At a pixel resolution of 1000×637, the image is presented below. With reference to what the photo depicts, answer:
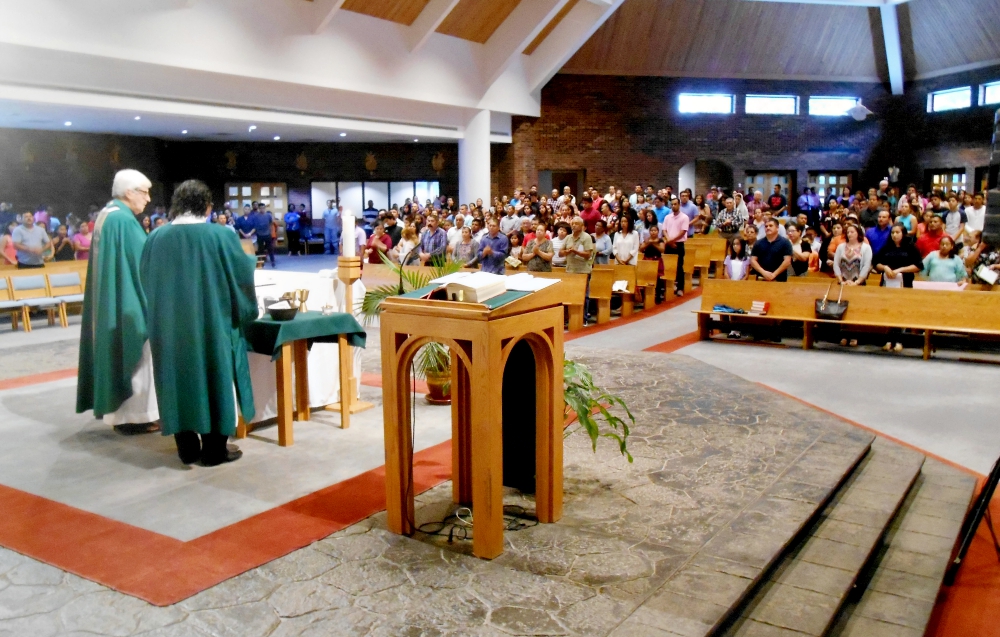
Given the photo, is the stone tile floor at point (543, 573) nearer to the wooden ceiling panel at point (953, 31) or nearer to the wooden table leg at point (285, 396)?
the wooden table leg at point (285, 396)

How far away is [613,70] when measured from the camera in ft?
67.3

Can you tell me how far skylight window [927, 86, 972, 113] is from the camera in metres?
19.6

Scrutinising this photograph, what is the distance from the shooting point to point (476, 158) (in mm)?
18297

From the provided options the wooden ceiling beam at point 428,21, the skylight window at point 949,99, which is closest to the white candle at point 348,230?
the wooden ceiling beam at point 428,21

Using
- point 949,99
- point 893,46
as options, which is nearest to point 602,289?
point 893,46

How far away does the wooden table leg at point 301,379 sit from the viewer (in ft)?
16.5

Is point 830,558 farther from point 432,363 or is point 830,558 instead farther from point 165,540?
point 432,363

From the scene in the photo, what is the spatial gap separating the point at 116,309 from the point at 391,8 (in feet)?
37.6

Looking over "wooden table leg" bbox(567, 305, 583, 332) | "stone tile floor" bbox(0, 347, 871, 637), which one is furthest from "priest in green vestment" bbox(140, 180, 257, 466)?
"wooden table leg" bbox(567, 305, 583, 332)

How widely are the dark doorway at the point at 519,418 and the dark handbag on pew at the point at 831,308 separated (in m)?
5.14

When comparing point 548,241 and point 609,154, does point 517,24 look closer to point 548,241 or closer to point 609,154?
point 609,154

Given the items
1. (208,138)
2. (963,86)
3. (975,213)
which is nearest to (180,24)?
(208,138)

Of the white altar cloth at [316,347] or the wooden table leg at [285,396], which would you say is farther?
the white altar cloth at [316,347]

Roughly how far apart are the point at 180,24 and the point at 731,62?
1373 centimetres
